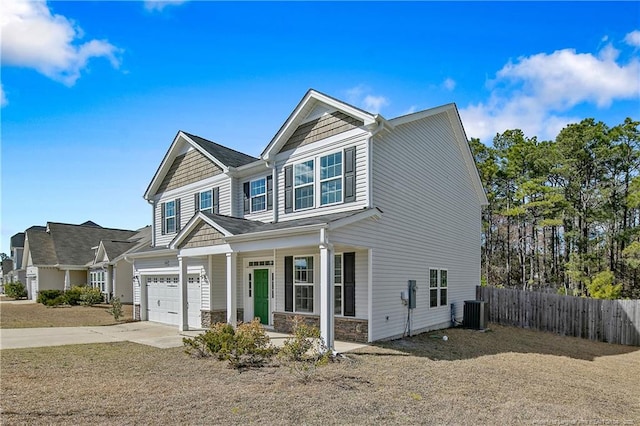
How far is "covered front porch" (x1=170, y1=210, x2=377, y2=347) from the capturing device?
10430 millimetres

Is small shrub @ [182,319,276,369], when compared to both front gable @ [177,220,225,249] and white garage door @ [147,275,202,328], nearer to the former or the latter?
front gable @ [177,220,225,249]

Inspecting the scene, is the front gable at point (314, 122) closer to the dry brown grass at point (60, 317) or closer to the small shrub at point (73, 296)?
the dry brown grass at point (60, 317)

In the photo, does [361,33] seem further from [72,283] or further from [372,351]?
[72,283]

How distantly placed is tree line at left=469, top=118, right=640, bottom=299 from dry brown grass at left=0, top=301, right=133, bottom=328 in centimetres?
2611

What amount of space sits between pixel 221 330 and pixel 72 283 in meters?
28.8

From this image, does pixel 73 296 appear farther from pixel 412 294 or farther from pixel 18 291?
pixel 412 294

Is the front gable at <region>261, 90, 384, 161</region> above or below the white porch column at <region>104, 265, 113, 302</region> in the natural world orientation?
above

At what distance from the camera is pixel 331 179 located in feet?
41.0

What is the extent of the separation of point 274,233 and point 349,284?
2698 mm

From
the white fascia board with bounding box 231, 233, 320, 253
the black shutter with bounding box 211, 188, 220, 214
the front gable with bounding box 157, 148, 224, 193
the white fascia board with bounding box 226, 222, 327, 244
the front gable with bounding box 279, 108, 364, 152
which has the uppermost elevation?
the front gable with bounding box 279, 108, 364, 152

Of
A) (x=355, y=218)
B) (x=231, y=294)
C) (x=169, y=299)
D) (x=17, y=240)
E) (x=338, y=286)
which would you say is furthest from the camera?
(x=17, y=240)

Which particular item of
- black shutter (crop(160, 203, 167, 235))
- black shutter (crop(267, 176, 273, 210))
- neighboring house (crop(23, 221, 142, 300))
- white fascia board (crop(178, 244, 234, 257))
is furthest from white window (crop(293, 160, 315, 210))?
neighboring house (crop(23, 221, 142, 300))

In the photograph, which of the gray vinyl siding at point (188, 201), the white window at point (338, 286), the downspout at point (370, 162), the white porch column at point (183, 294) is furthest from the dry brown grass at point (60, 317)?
the downspout at point (370, 162)

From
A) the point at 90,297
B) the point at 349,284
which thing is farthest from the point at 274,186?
the point at 90,297
